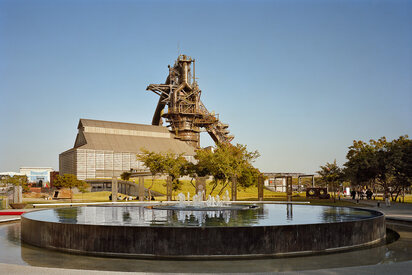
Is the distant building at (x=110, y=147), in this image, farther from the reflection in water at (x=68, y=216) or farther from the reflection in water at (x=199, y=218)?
the reflection in water at (x=199, y=218)

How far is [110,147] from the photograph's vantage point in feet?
283

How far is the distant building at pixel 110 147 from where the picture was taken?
81875 millimetres

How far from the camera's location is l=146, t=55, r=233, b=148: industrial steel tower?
108 metres

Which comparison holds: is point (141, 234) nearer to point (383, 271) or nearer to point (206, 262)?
point (206, 262)

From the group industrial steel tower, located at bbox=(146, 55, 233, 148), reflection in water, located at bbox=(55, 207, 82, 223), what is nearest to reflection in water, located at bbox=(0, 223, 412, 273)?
reflection in water, located at bbox=(55, 207, 82, 223)

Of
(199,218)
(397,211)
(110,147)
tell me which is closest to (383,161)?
(397,211)

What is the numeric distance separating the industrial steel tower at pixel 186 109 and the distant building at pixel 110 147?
277 inches

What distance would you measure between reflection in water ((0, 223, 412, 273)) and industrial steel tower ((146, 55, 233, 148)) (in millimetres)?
92749

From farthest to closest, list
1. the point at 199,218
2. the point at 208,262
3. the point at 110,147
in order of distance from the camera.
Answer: the point at 110,147 → the point at 199,218 → the point at 208,262

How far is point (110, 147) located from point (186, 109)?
28538 millimetres

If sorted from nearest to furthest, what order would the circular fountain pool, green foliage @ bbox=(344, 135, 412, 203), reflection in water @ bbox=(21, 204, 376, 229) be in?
the circular fountain pool, reflection in water @ bbox=(21, 204, 376, 229), green foliage @ bbox=(344, 135, 412, 203)

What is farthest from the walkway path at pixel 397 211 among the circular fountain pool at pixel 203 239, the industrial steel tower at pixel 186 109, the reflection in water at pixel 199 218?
the industrial steel tower at pixel 186 109

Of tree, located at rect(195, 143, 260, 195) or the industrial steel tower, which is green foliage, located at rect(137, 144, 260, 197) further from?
the industrial steel tower

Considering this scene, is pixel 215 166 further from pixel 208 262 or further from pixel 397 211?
pixel 208 262
